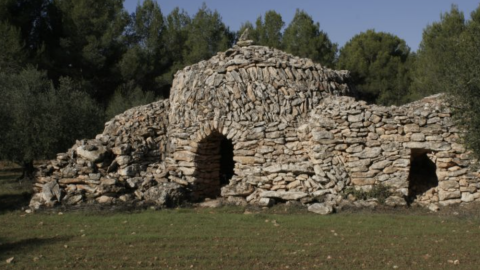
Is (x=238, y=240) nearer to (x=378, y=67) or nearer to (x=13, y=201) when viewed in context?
(x=13, y=201)

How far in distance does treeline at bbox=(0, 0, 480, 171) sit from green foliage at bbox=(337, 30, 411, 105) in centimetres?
5

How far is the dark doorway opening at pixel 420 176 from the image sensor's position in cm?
1366

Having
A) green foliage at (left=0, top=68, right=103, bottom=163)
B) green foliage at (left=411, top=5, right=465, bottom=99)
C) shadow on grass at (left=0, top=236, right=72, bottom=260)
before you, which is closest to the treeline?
green foliage at (left=411, top=5, right=465, bottom=99)

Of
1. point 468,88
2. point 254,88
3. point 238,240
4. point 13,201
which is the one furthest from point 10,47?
point 468,88

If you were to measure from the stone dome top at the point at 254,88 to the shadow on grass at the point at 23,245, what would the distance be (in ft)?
19.5

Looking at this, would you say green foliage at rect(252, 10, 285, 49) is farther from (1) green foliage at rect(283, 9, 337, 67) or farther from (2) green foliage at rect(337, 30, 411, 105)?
(2) green foliage at rect(337, 30, 411, 105)

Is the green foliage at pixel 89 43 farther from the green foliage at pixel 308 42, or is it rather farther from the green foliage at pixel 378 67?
the green foliage at pixel 378 67

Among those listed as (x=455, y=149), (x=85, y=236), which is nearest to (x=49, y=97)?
(x=85, y=236)

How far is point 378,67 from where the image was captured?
27.8 metres

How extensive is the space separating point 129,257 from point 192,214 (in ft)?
13.0

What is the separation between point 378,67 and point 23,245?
73.1ft

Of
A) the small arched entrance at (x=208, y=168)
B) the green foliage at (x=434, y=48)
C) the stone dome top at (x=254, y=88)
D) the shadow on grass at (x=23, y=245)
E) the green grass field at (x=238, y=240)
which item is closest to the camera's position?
the green grass field at (x=238, y=240)

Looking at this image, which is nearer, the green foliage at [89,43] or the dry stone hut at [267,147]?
the dry stone hut at [267,147]

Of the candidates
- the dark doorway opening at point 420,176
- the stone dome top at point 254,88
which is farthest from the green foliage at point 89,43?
the dark doorway opening at point 420,176
